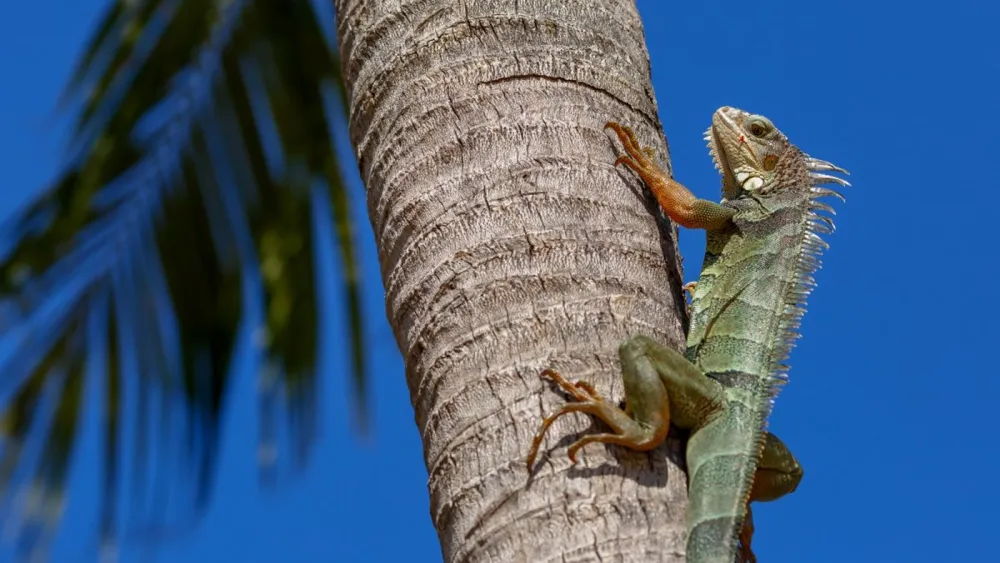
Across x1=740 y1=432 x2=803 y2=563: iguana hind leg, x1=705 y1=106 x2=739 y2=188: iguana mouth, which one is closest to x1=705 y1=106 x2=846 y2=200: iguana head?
x1=705 y1=106 x2=739 y2=188: iguana mouth

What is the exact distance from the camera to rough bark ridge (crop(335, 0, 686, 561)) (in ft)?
9.45

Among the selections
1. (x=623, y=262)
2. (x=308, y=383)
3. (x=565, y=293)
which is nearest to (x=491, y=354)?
(x=565, y=293)

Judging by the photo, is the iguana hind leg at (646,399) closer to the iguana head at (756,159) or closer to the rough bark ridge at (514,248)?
the rough bark ridge at (514,248)

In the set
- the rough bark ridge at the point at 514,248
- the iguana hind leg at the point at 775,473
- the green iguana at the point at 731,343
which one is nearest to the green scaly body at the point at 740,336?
the green iguana at the point at 731,343

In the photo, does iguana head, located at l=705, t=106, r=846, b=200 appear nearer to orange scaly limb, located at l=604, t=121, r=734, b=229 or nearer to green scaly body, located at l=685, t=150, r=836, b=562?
green scaly body, located at l=685, t=150, r=836, b=562

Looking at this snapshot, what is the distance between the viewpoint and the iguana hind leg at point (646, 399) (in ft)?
9.74

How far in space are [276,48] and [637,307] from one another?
8.06 feet

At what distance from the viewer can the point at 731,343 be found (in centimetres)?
402

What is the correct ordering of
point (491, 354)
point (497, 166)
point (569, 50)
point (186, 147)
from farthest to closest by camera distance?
point (186, 147), point (569, 50), point (497, 166), point (491, 354)

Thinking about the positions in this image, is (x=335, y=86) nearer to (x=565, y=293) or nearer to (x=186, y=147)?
(x=186, y=147)

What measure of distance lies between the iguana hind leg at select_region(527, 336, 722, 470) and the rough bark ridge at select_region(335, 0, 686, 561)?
0.03m

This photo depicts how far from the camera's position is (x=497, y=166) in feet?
11.1

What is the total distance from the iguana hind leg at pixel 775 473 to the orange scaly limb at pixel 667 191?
805 mm

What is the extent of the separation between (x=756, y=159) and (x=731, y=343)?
148 centimetres
